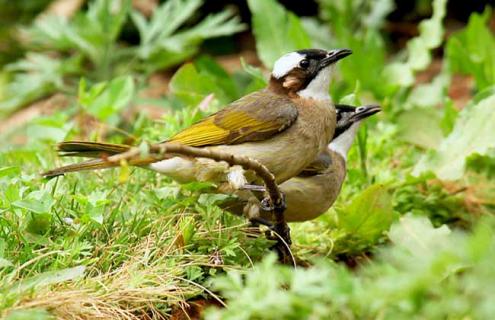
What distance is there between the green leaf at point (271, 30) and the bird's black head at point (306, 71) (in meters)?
1.74

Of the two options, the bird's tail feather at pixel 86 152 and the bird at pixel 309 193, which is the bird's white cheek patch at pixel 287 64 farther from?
the bird's tail feather at pixel 86 152

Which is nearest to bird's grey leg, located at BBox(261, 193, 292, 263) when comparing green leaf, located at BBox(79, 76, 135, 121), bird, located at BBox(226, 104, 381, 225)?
bird, located at BBox(226, 104, 381, 225)

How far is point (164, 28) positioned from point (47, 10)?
2.77 m

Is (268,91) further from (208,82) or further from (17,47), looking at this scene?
(17,47)

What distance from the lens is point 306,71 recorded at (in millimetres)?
5238

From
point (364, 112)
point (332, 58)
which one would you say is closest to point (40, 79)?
point (364, 112)

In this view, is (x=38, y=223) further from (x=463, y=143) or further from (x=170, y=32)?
(x=170, y=32)

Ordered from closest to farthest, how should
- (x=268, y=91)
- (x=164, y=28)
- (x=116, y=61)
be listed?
(x=268, y=91) < (x=164, y=28) < (x=116, y=61)

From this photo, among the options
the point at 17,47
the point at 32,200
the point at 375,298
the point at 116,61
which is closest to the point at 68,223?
the point at 32,200

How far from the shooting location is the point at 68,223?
436cm

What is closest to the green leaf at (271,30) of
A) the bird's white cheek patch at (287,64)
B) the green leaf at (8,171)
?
the bird's white cheek patch at (287,64)

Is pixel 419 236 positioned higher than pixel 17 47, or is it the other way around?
pixel 419 236

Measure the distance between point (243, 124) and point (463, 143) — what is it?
66.9 inches

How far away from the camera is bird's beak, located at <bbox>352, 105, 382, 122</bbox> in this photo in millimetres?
5656
